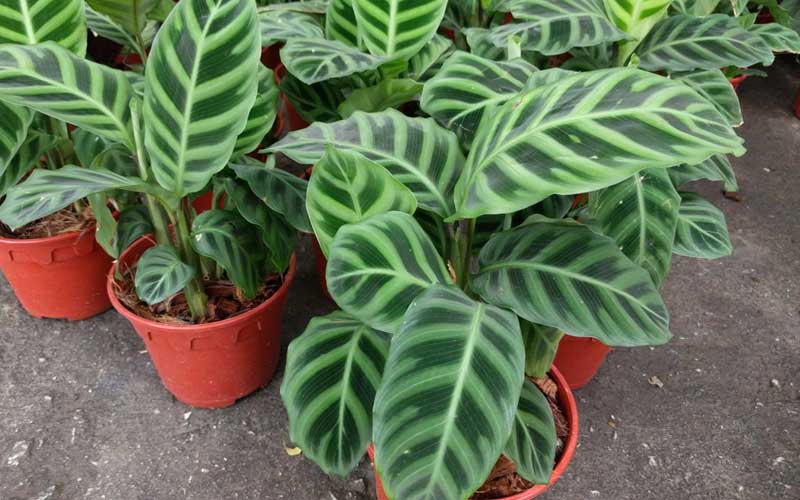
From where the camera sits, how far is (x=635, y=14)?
1.13 meters

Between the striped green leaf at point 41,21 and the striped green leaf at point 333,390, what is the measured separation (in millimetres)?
672

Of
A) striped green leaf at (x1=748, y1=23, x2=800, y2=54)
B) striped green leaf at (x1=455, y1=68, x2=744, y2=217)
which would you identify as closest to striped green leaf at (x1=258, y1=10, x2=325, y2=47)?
striped green leaf at (x1=455, y1=68, x2=744, y2=217)

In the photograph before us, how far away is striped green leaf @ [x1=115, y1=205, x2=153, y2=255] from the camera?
121 centimetres

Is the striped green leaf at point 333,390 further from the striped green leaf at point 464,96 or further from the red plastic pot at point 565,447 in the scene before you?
the striped green leaf at point 464,96

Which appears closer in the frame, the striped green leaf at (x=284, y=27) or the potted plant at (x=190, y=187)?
the potted plant at (x=190, y=187)

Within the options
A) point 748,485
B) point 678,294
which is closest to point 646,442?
point 748,485

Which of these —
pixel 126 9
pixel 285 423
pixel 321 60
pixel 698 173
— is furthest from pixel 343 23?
pixel 285 423

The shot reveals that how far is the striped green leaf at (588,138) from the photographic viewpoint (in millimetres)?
642

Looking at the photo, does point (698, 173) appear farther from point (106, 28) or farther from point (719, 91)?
point (106, 28)

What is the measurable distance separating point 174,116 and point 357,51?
1.16 ft

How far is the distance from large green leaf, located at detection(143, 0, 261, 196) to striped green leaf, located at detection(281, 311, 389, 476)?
300 mm

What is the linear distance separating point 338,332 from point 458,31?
2.99ft

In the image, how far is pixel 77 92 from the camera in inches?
36.5

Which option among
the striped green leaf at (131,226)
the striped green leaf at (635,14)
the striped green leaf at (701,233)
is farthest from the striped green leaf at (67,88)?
the striped green leaf at (701,233)
